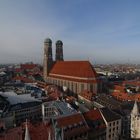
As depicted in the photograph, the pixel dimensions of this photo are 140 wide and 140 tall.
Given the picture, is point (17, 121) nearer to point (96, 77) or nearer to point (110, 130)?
point (110, 130)

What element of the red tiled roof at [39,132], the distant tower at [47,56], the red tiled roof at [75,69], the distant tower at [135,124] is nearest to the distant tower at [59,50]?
the distant tower at [47,56]

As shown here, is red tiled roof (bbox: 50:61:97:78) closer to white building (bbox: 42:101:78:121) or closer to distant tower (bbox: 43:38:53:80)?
distant tower (bbox: 43:38:53:80)

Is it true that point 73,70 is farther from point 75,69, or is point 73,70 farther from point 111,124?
point 111,124

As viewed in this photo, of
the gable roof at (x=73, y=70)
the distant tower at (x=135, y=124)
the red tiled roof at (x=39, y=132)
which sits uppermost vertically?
the gable roof at (x=73, y=70)

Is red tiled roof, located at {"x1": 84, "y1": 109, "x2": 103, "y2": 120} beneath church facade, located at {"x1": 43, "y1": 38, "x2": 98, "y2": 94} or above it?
beneath

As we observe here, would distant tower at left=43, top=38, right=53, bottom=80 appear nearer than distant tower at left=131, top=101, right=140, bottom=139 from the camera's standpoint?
No

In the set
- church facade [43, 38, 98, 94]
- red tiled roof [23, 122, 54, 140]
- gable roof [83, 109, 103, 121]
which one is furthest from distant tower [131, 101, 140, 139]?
church facade [43, 38, 98, 94]

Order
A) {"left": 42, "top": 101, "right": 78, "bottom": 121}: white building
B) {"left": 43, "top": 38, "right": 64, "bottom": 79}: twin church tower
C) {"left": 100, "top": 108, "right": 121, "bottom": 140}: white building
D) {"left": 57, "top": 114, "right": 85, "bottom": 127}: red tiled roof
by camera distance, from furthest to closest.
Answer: {"left": 43, "top": 38, "right": 64, "bottom": 79}: twin church tower → {"left": 42, "top": 101, "right": 78, "bottom": 121}: white building → {"left": 100, "top": 108, "right": 121, "bottom": 140}: white building → {"left": 57, "top": 114, "right": 85, "bottom": 127}: red tiled roof

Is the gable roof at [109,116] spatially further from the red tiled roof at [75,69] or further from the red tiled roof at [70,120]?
the red tiled roof at [75,69]
